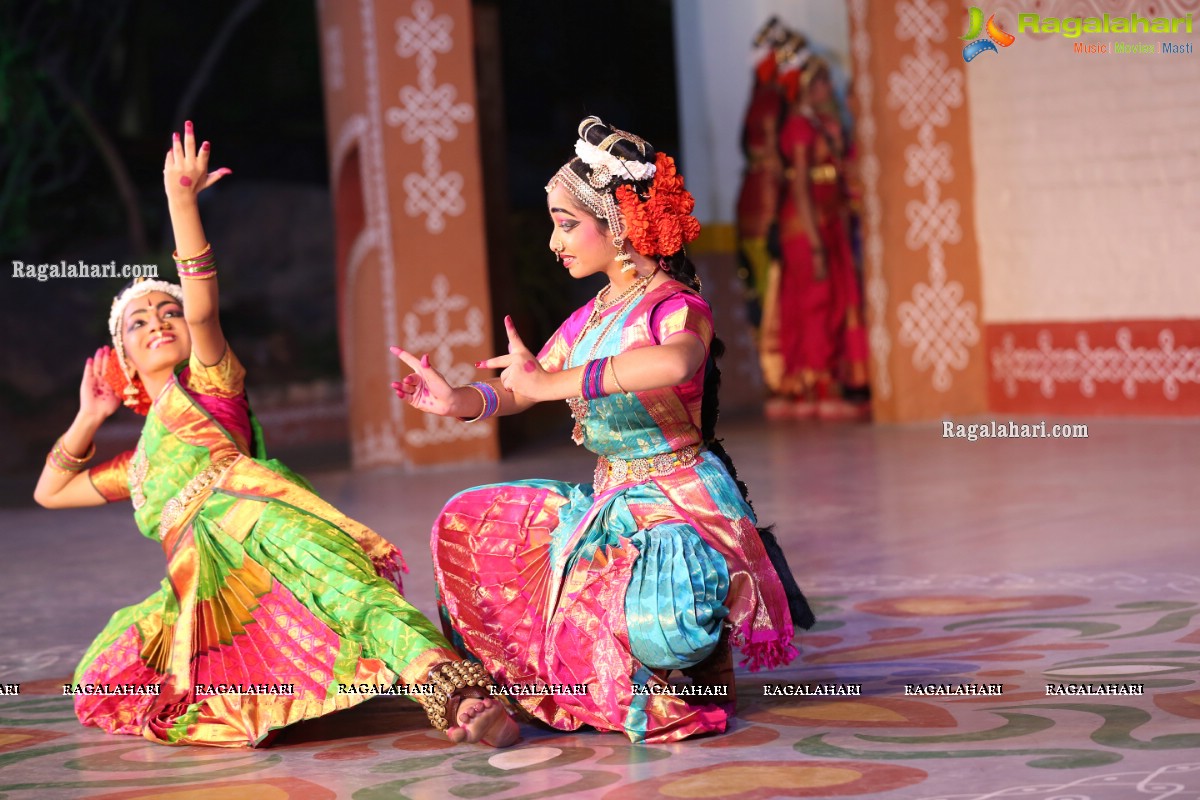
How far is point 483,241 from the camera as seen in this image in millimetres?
8484

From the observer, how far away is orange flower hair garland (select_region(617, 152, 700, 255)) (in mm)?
A: 3605

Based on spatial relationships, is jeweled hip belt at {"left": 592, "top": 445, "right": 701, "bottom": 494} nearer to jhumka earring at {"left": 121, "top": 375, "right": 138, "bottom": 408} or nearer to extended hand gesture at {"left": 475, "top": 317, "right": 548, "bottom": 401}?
extended hand gesture at {"left": 475, "top": 317, "right": 548, "bottom": 401}

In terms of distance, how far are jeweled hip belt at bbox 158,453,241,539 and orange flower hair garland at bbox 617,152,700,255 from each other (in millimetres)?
1085

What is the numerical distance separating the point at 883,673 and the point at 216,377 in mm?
1690

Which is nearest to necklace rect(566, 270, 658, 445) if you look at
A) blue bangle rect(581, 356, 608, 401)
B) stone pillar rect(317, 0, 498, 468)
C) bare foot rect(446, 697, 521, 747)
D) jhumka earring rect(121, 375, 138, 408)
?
blue bangle rect(581, 356, 608, 401)

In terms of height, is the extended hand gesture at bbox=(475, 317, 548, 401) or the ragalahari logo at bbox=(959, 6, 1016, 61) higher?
the ragalahari logo at bbox=(959, 6, 1016, 61)

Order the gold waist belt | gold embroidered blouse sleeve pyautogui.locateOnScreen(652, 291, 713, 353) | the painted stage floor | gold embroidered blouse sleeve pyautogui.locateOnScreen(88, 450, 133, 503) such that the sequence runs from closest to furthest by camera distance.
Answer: the painted stage floor, gold embroidered blouse sleeve pyautogui.locateOnScreen(652, 291, 713, 353), gold embroidered blouse sleeve pyautogui.locateOnScreen(88, 450, 133, 503), the gold waist belt

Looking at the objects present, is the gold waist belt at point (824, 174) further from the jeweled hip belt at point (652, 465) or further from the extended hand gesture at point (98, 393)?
the jeweled hip belt at point (652, 465)

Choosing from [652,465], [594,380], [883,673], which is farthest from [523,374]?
[883,673]

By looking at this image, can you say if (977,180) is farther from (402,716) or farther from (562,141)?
(562,141)

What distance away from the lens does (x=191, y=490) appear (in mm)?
3875

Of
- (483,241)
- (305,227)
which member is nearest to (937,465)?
(483,241)

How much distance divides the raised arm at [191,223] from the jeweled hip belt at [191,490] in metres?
0.31

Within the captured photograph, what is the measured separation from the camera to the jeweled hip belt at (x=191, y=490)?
3865 millimetres
